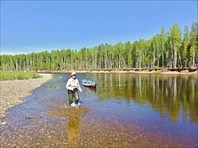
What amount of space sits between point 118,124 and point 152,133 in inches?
108

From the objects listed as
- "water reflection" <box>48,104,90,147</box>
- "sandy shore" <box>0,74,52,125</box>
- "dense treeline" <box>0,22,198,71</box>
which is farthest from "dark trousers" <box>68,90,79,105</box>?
"dense treeline" <box>0,22,198,71</box>

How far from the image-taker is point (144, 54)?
140m

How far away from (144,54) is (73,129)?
131622 millimetres

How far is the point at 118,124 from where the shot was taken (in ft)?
47.6

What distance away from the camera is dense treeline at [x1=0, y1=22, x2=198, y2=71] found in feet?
340

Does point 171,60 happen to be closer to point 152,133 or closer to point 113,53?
point 113,53

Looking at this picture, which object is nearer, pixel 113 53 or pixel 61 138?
pixel 61 138

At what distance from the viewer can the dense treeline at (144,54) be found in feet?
340

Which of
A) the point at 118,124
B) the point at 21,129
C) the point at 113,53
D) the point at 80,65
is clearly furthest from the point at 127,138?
the point at 80,65

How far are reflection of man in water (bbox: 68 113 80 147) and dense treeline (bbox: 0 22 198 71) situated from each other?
89920 mm

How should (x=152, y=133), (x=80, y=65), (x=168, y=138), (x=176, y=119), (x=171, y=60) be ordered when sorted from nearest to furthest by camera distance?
(x=168, y=138) → (x=152, y=133) → (x=176, y=119) → (x=171, y=60) → (x=80, y=65)

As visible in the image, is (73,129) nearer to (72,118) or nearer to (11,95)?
(72,118)

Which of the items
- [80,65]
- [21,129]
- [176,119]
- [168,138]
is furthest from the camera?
[80,65]

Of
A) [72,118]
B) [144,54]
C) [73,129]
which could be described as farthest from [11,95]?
[144,54]
